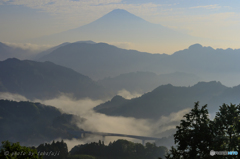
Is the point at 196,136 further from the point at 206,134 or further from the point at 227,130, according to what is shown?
the point at 227,130

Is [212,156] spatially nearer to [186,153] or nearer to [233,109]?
[186,153]

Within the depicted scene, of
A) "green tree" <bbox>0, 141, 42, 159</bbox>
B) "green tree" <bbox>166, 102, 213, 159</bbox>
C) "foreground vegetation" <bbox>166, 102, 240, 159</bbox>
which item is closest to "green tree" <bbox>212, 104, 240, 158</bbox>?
"foreground vegetation" <bbox>166, 102, 240, 159</bbox>

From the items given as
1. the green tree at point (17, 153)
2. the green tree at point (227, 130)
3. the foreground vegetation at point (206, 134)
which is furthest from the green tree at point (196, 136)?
the green tree at point (17, 153)

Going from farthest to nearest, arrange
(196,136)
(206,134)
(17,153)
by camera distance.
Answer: (196,136) < (206,134) < (17,153)

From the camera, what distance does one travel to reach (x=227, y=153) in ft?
103

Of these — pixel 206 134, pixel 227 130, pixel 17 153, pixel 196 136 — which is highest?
pixel 227 130

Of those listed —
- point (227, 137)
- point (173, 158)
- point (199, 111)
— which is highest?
point (199, 111)

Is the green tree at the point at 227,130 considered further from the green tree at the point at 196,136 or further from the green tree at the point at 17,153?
the green tree at the point at 17,153

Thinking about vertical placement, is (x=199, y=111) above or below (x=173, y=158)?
above

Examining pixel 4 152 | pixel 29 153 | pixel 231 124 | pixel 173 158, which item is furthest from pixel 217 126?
pixel 4 152

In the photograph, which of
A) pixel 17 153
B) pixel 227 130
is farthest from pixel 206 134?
pixel 17 153

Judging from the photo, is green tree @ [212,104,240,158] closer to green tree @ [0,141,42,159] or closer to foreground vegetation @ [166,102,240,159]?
foreground vegetation @ [166,102,240,159]

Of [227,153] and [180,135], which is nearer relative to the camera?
[227,153]

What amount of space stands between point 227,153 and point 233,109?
21.2 feet
